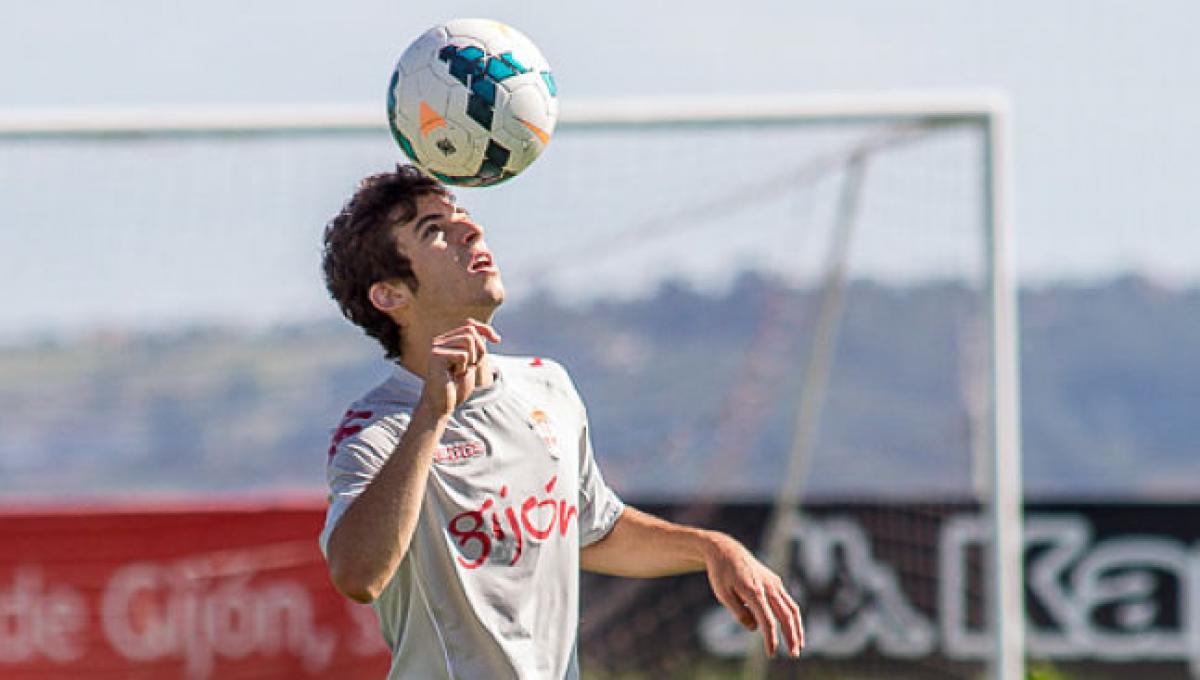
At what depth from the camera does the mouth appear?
4.40m

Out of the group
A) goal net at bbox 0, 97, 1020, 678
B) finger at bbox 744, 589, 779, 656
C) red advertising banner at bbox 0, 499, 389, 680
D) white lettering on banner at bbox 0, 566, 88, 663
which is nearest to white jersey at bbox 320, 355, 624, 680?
finger at bbox 744, 589, 779, 656

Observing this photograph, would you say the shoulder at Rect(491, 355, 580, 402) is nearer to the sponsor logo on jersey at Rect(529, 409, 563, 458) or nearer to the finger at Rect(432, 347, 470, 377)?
the sponsor logo on jersey at Rect(529, 409, 563, 458)

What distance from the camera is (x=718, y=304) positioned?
12031mm

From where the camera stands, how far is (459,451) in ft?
14.4

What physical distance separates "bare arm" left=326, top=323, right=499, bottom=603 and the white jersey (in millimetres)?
232

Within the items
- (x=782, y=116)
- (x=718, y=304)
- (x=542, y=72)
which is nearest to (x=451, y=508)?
(x=542, y=72)

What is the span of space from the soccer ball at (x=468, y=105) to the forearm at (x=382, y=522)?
115cm

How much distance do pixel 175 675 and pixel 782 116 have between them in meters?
4.00

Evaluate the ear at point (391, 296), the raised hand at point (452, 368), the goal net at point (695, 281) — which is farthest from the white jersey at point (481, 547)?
the goal net at point (695, 281)

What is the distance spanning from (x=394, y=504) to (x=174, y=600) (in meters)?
6.74

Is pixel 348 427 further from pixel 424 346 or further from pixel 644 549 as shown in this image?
pixel 644 549

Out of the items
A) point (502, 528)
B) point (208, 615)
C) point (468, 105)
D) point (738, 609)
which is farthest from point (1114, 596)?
point (502, 528)

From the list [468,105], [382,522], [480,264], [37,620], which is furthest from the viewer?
[37,620]

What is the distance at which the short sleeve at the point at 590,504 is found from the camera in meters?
4.73
